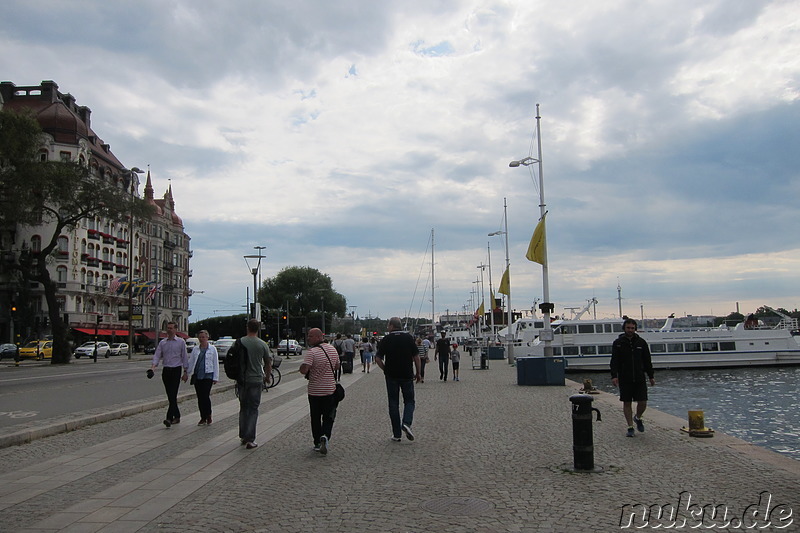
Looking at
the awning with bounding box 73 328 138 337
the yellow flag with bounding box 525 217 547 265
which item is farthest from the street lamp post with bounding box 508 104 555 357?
the awning with bounding box 73 328 138 337

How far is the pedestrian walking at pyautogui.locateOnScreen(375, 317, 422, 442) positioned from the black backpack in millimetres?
1975

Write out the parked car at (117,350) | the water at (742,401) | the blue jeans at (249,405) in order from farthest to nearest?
1. the parked car at (117,350)
2. the water at (742,401)
3. the blue jeans at (249,405)

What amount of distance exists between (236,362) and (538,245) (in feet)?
62.2

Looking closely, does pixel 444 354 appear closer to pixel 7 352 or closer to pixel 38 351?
pixel 38 351

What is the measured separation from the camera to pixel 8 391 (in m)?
20.1

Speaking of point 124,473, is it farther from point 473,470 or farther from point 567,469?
point 567,469

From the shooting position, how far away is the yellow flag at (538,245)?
26531 mm

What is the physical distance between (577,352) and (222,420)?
3364 centimetres

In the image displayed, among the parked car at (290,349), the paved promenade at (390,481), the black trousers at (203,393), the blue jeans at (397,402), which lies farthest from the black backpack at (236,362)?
the parked car at (290,349)

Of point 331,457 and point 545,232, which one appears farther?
point 545,232

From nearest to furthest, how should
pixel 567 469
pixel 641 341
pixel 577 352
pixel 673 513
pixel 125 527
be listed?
pixel 125 527 → pixel 673 513 → pixel 567 469 → pixel 641 341 → pixel 577 352

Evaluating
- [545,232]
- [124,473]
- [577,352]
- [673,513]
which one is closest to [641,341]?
[673,513]

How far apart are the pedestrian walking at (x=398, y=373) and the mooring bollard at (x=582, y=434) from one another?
9.54ft

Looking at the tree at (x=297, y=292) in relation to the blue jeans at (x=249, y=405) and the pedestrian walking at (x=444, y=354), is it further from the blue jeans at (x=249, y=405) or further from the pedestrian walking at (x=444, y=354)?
the blue jeans at (x=249, y=405)
